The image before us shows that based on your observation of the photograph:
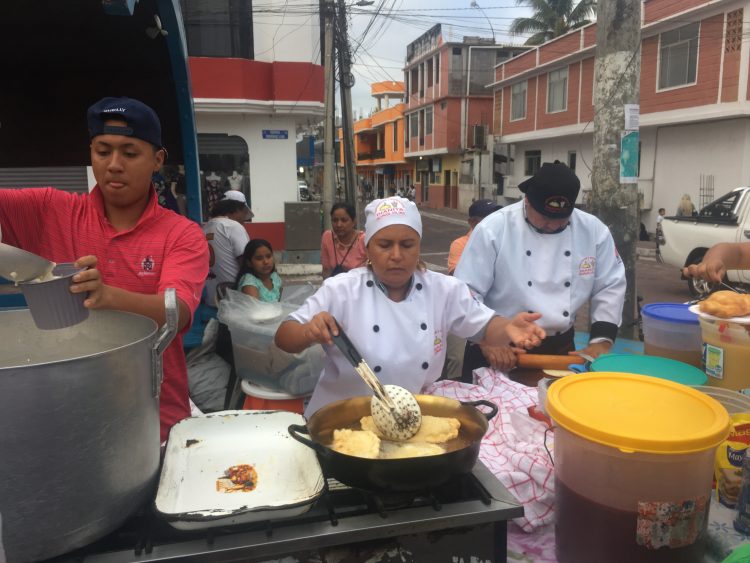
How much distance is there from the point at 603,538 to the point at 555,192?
181cm

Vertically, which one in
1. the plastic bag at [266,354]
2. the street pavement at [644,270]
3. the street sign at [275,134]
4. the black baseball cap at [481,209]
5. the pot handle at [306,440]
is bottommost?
the street pavement at [644,270]

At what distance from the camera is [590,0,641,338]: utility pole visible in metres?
5.12

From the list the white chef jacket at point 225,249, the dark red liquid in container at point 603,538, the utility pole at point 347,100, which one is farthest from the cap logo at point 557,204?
the utility pole at point 347,100

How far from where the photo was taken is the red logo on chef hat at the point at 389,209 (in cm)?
210

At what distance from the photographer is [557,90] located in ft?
78.1

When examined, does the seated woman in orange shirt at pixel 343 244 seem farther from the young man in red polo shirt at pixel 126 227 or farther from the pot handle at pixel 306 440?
the pot handle at pixel 306 440

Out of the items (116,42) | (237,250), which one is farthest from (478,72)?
(116,42)

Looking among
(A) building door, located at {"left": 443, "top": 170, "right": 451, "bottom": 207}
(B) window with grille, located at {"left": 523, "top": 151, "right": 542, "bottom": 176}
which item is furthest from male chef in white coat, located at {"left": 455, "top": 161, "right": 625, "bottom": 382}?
(A) building door, located at {"left": 443, "top": 170, "right": 451, "bottom": 207}

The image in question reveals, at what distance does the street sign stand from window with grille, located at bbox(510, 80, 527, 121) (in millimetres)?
18127

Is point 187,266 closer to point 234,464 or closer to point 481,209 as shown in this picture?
point 234,464

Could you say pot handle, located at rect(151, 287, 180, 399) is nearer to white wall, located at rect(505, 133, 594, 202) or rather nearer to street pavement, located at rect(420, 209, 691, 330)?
street pavement, located at rect(420, 209, 691, 330)

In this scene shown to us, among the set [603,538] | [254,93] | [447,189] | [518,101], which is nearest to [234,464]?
[603,538]

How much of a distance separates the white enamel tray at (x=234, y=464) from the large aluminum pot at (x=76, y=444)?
0.34ft

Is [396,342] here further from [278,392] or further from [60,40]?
[60,40]
